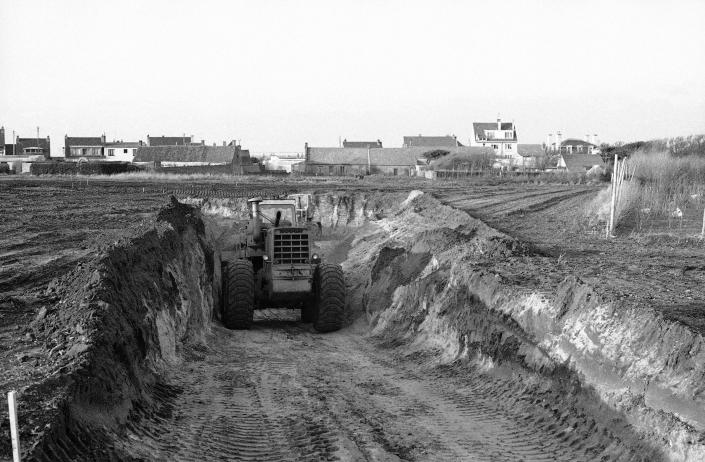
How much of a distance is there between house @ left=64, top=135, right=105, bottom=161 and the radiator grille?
95485mm

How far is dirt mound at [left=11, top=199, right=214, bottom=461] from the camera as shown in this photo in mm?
8156

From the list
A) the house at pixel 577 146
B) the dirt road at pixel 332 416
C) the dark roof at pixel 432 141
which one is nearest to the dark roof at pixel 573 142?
the house at pixel 577 146

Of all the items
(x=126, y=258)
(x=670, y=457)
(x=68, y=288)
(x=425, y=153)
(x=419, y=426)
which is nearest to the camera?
(x=670, y=457)

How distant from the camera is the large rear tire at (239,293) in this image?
18.8m

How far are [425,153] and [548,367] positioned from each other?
77164mm

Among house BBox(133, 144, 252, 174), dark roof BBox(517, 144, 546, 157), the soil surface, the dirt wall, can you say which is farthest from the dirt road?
dark roof BBox(517, 144, 546, 157)

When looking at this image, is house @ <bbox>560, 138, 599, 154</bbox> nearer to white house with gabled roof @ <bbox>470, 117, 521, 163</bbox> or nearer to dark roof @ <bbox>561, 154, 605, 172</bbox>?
white house with gabled roof @ <bbox>470, 117, 521, 163</bbox>

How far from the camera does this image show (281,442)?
10.5m

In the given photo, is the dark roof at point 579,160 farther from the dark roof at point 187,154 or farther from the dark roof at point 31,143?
the dark roof at point 31,143

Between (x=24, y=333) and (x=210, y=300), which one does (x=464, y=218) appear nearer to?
(x=210, y=300)

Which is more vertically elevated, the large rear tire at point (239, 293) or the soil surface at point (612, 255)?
the soil surface at point (612, 255)

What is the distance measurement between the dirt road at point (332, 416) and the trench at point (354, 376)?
0.04 m

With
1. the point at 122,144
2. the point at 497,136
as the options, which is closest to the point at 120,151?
the point at 122,144

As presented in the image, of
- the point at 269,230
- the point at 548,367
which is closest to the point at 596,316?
the point at 548,367
